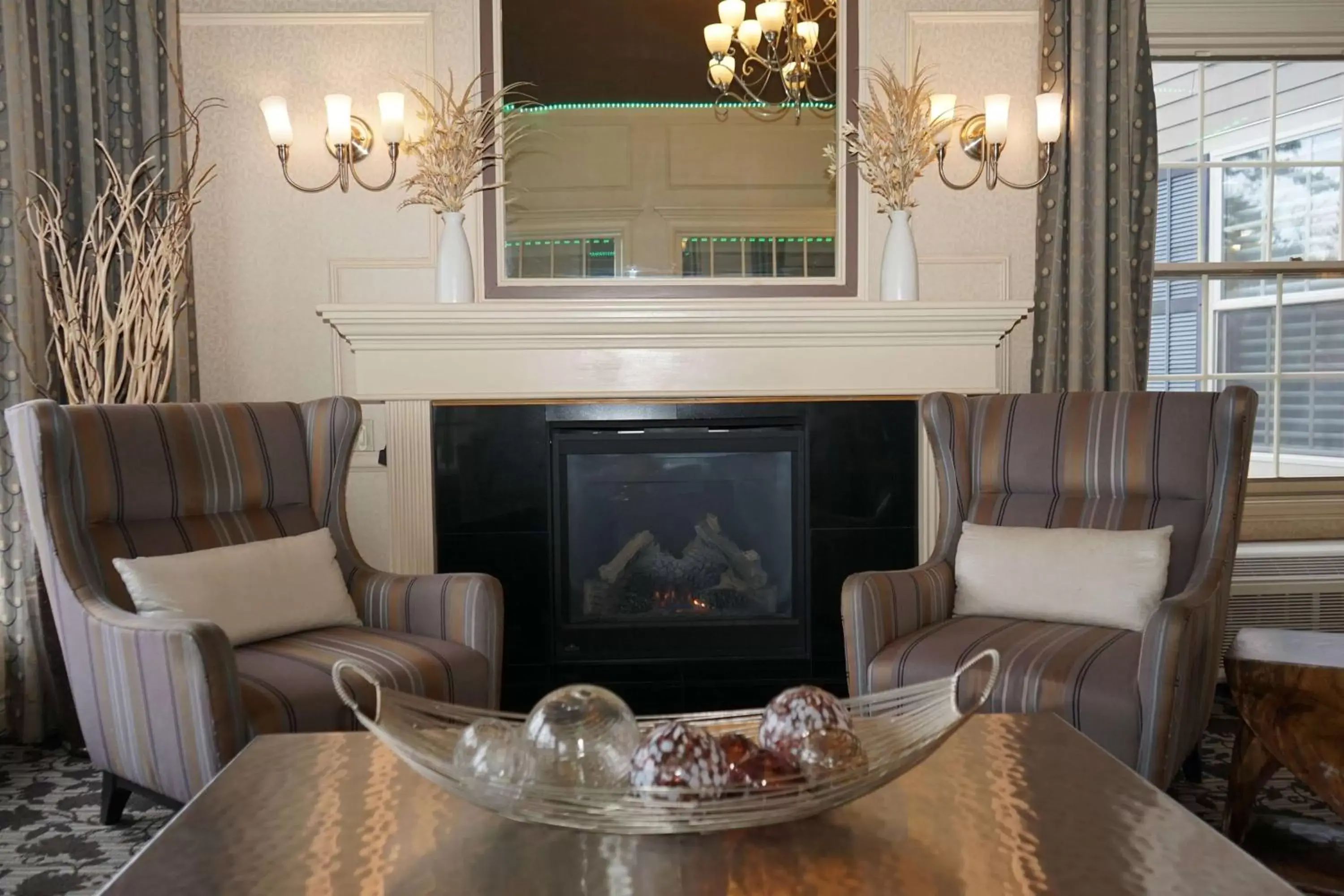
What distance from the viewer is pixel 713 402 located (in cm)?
322

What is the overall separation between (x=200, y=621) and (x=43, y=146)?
1.77 meters

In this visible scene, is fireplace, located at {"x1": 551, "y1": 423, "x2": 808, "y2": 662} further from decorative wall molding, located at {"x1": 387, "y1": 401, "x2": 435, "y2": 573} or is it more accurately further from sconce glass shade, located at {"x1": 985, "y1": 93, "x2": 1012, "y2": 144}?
sconce glass shade, located at {"x1": 985, "y1": 93, "x2": 1012, "y2": 144}

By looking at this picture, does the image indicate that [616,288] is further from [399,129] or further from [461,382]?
[399,129]

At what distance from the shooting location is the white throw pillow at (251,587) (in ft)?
7.26

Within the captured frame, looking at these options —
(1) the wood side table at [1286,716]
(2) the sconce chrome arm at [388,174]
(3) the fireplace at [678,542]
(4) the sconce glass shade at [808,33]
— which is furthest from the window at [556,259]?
(1) the wood side table at [1286,716]

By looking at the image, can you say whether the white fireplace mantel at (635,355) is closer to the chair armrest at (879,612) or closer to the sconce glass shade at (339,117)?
the sconce glass shade at (339,117)

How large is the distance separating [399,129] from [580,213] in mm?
587

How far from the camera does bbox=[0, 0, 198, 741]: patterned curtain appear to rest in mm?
2824

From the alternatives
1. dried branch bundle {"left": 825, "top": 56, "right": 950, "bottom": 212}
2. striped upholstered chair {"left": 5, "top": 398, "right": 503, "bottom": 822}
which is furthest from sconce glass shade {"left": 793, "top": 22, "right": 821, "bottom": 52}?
striped upholstered chair {"left": 5, "top": 398, "right": 503, "bottom": 822}

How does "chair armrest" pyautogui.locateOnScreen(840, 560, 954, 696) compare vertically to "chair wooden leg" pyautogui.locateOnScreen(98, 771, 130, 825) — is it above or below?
above

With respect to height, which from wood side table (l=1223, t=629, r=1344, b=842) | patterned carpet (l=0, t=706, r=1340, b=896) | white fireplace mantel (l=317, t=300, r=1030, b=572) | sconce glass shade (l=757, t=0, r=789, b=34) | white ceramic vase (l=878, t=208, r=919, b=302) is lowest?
patterned carpet (l=0, t=706, r=1340, b=896)

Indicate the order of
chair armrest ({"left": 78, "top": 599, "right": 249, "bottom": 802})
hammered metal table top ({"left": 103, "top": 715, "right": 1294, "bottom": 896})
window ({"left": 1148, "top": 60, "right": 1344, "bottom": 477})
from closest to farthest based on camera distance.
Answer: hammered metal table top ({"left": 103, "top": 715, "right": 1294, "bottom": 896}), chair armrest ({"left": 78, "top": 599, "right": 249, "bottom": 802}), window ({"left": 1148, "top": 60, "right": 1344, "bottom": 477})

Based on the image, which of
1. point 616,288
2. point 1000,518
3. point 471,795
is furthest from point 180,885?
point 616,288

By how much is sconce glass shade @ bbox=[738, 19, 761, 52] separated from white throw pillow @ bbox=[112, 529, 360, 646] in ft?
6.65
